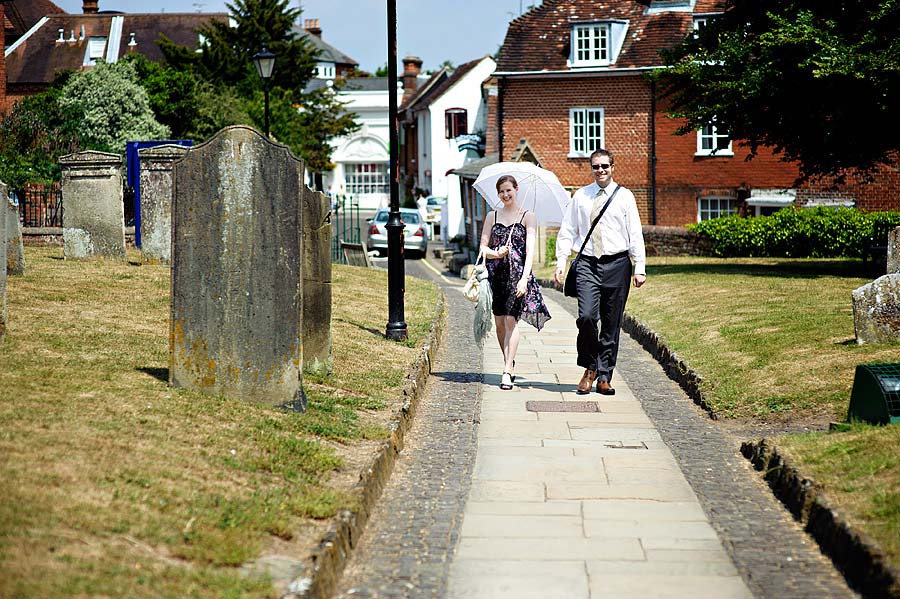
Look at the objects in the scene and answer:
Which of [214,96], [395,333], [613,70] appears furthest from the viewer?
[214,96]

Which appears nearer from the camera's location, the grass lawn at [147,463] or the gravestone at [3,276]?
the grass lawn at [147,463]

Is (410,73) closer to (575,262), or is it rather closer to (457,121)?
(457,121)

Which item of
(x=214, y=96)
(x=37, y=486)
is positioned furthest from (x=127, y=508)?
(x=214, y=96)

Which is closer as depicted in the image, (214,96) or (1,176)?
(1,176)

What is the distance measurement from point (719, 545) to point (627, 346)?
866 cm

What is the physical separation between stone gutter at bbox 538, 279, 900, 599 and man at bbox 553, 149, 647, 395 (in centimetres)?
142

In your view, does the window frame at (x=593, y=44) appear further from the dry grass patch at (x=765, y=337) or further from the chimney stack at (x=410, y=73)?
the chimney stack at (x=410, y=73)

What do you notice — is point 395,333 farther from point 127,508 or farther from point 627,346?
point 127,508

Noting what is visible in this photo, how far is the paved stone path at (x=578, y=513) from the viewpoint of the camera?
218 inches

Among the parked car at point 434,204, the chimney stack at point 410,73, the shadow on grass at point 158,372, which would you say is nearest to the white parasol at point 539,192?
the shadow on grass at point 158,372

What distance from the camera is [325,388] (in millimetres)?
9516

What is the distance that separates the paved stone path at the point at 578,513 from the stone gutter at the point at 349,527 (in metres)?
0.09

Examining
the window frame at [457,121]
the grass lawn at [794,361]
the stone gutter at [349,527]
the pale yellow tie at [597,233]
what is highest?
the window frame at [457,121]

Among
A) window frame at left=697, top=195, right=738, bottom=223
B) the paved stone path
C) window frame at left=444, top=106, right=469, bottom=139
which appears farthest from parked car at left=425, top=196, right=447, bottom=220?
the paved stone path
